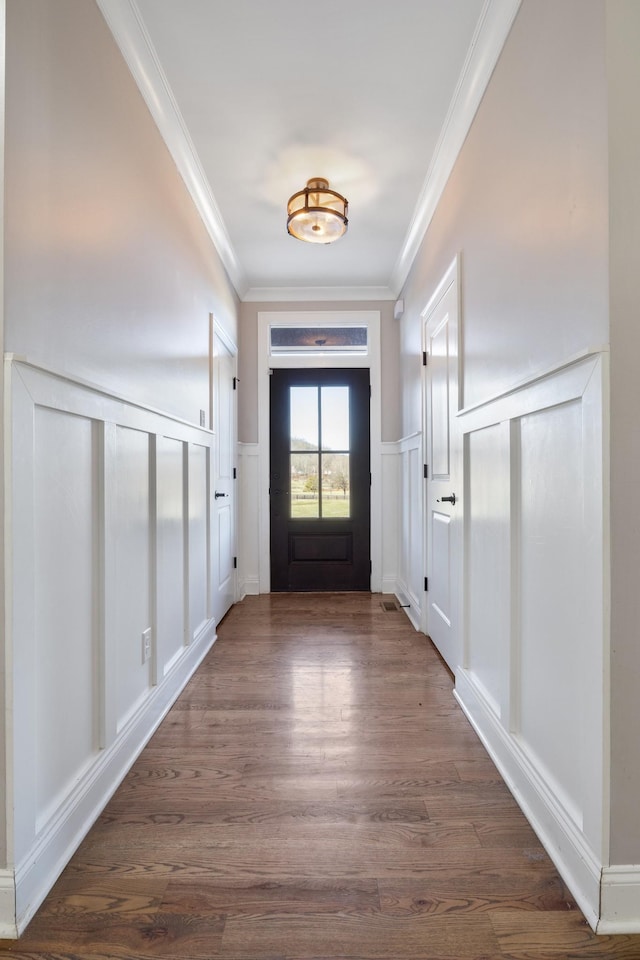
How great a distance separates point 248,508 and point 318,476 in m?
0.63

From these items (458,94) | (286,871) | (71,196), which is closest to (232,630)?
(286,871)

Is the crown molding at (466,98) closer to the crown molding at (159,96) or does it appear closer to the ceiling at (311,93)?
the ceiling at (311,93)

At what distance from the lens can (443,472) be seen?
2.62 meters

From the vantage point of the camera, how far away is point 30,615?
1.12 m

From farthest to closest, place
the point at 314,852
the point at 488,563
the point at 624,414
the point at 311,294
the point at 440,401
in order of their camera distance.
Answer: the point at 311,294 → the point at 440,401 → the point at 488,563 → the point at 314,852 → the point at 624,414

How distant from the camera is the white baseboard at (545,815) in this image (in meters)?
1.09

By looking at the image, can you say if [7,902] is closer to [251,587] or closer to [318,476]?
[251,587]

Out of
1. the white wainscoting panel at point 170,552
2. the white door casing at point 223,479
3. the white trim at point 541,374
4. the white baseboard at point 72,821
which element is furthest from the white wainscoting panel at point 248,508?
the white trim at point 541,374

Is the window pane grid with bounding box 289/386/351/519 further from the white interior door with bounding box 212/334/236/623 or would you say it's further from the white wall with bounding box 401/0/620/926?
the white wall with bounding box 401/0/620/926

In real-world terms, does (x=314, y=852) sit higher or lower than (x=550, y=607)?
lower

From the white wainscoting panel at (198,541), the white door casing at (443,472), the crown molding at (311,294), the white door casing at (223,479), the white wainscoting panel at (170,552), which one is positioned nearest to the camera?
the white wainscoting panel at (170,552)

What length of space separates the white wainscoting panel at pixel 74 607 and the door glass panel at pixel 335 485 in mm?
2128

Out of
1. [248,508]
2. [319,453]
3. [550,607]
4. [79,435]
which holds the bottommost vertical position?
[550,607]

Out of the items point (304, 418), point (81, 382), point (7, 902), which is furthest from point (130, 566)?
point (304, 418)
